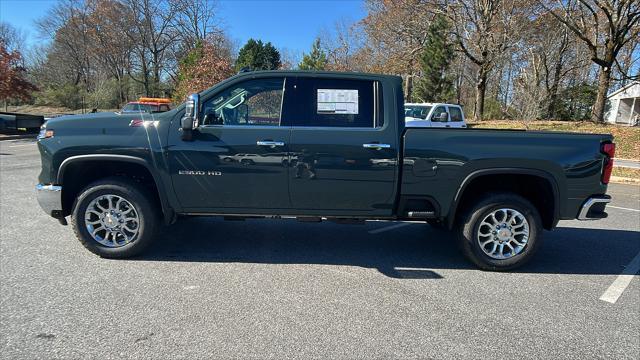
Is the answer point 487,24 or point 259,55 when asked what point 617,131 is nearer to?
point 487,24

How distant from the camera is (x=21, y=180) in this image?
8211 millimetres

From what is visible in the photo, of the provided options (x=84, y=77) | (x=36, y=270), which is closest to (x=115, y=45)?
(x=84, y=77)

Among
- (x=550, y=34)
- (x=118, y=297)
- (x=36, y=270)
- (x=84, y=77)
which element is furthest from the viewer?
(x=84, y=77)

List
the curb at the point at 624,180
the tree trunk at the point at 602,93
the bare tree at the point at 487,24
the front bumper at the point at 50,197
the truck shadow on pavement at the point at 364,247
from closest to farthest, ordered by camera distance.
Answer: the front bumper at the point at 50,197 → the truck shadow on pavement at the point at 364,247 → the curb at the point at 624,180 → the tree trunk at the point at 602,93 → the bare tree at the point at 487,24

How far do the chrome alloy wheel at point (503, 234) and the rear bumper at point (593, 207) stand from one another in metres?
0.56

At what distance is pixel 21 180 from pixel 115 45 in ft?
129

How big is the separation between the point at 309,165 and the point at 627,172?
495 inches

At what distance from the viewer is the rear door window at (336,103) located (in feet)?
13.1

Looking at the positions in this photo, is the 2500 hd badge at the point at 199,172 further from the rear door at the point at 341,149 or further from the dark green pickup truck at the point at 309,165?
the rear door at the point at 341,149

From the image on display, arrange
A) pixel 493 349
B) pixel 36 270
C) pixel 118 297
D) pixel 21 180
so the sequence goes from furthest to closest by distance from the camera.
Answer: pixel 21 180
pixel 36 270
pixel 118 297
pixel 493 349

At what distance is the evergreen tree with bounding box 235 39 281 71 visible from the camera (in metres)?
36.8

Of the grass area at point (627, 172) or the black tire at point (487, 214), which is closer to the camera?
the black tire at point (487, 214)

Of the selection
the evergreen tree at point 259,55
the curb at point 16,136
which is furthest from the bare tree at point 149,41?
the curb at point 16,136

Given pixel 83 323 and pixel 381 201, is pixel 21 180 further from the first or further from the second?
pixel 381 201
